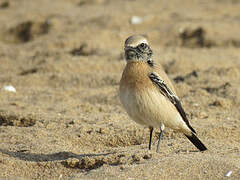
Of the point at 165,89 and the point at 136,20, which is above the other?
the point at 165,89

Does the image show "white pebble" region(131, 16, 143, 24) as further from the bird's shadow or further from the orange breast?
the bird's shadow

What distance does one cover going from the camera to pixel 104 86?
888 centimetres

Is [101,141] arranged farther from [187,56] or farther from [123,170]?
[187,56]

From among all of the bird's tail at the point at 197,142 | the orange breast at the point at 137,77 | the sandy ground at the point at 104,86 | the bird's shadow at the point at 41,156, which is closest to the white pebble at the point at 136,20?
the sandy ground at the point at 104,86

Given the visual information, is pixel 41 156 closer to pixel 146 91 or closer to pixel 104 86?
pixel 146 91

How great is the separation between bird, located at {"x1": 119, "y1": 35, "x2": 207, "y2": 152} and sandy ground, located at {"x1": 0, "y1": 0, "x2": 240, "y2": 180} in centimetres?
35

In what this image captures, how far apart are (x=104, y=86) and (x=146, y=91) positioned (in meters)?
3.57

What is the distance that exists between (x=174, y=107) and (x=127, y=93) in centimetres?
57

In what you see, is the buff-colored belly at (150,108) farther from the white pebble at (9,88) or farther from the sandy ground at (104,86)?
the white pebble at (9,88)

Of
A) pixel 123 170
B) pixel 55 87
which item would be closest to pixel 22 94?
pixel 55 87

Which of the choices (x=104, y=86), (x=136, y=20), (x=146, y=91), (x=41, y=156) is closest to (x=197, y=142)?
(x=146, y=91)

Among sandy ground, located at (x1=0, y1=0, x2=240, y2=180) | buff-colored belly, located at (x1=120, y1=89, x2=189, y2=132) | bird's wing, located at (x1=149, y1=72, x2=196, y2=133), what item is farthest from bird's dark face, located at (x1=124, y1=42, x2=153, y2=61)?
sandy ground, located at (x1=0, y1=0, x2=240, y2=180)

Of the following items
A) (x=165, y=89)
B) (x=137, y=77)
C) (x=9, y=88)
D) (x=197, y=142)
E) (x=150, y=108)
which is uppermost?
(x=137, y=77)

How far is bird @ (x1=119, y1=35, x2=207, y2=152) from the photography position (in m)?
5.33
